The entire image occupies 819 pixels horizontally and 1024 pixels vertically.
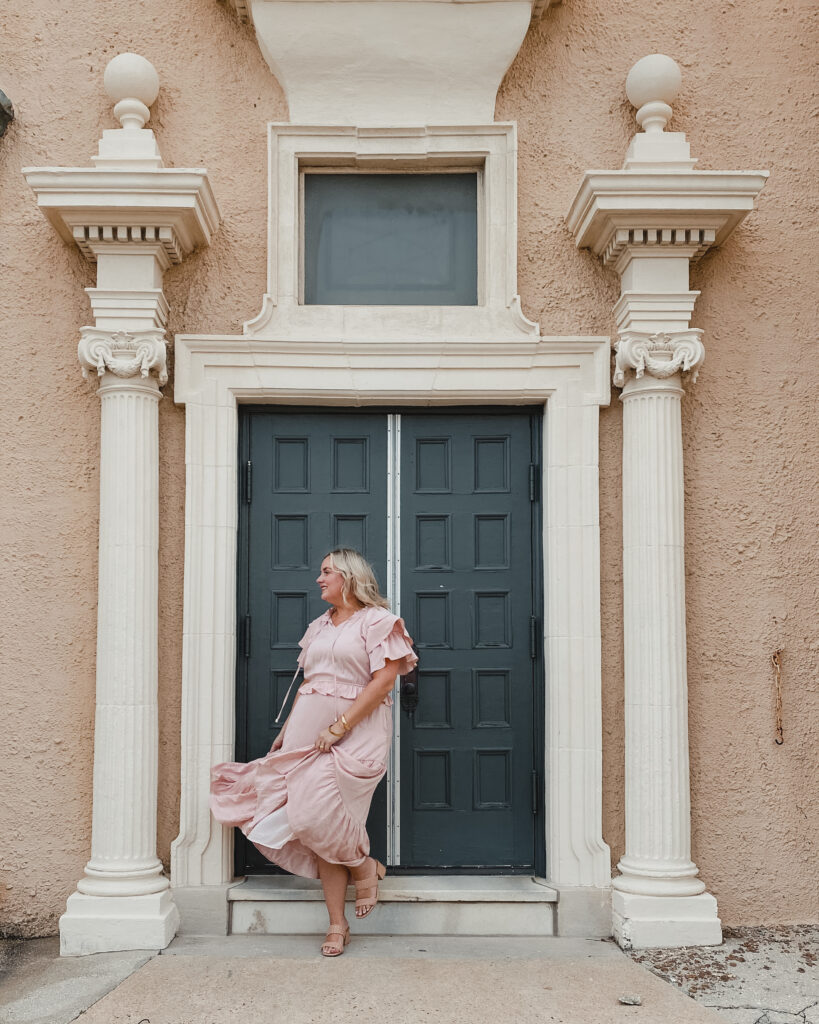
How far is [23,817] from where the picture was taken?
17.4ft

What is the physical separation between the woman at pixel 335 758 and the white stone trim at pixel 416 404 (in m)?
0.39

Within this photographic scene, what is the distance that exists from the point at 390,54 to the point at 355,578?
2.85 meters

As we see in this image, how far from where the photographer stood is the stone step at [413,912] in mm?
5184

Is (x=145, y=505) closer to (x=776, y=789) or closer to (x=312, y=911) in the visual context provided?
(x=312, y=911)

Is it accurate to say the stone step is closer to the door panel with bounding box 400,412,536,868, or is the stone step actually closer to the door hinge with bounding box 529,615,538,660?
the door panel with bounding box 400,412,536,868

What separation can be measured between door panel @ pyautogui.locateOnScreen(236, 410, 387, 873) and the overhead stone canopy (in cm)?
167

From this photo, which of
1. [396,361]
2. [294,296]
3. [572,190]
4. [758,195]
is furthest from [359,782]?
[758,195]

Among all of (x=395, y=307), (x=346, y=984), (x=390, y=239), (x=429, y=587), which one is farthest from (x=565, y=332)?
(x=346, y=984)

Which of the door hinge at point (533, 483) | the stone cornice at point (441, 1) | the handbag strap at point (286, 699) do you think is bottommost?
the handbag strap at point (286, 699)

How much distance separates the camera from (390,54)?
5.58 meters

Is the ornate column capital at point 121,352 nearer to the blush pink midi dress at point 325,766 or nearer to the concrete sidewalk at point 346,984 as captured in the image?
the blush pink midi dress at point 325,766

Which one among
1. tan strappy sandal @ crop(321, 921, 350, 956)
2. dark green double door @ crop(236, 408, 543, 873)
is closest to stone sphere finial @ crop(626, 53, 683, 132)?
dark green double door @ crop(236, 408, 543, 873)

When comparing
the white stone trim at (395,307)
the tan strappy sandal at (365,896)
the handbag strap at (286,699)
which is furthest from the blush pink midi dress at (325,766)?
the white stone trim at (395,307)

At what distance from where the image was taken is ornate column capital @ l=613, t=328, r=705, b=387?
527 cm
